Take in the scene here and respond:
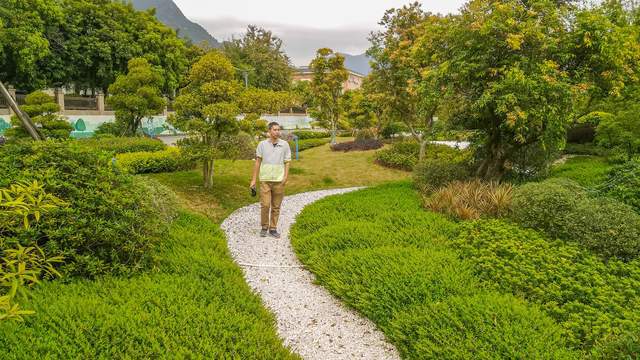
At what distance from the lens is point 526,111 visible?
7.63 meters

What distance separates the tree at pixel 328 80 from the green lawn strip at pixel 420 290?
16.0 m

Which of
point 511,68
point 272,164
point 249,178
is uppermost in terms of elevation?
point 511,68

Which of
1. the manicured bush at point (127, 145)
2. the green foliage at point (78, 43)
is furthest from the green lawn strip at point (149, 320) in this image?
the green foliage at point (78, 43)

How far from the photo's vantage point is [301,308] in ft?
15.4

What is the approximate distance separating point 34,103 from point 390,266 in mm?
13834

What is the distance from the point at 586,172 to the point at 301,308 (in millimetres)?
9429

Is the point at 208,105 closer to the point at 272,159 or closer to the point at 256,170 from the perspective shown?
the point at 256,170

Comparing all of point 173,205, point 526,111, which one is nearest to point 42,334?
point 173,205

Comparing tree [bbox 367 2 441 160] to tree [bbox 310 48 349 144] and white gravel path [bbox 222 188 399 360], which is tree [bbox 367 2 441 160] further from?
white gravel path [bbox 222 188 399 360]

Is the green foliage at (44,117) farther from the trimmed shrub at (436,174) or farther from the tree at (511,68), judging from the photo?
the tree at (511,68)

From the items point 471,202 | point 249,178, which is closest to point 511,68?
point 471,202

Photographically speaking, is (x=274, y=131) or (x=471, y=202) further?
(x=471, y=202)

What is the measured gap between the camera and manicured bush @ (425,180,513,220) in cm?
712

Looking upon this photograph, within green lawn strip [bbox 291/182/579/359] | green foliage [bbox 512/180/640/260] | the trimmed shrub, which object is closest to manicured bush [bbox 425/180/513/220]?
green foliage [bbox 512/180/640/260]
